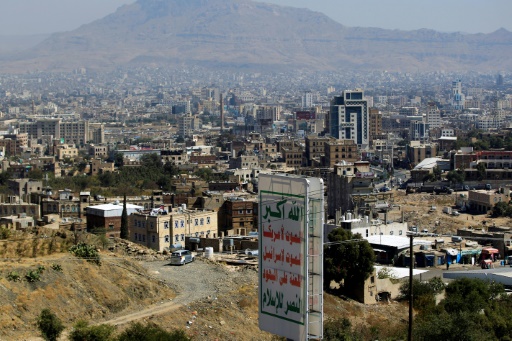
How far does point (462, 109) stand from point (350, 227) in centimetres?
10122

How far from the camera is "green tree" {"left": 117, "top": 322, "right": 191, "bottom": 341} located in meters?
11.9

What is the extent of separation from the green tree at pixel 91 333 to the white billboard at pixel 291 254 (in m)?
2.18

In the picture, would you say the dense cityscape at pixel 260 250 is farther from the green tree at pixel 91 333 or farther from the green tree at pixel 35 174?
the green tree at pixel 35 174

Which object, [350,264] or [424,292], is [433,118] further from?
[350,264]

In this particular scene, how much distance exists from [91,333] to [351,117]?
6073 cm

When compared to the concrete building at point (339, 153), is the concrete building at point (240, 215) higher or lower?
higher

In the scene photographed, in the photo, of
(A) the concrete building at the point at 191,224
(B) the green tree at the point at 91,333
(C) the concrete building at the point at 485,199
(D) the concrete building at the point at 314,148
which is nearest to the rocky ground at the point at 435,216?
(C) the concrete building at the point at 485,199

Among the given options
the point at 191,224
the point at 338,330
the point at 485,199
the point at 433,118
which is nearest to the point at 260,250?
the point at 338,330

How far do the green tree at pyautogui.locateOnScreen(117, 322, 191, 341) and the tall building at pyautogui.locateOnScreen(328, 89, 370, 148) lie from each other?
189 feet

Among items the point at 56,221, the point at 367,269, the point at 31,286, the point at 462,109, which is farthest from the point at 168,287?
the point at 462,109

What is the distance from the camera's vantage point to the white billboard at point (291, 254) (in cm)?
983

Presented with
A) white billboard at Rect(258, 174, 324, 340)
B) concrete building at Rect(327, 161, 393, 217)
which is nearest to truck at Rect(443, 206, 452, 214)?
concrete building at Rect(327, 161, 393, 217)

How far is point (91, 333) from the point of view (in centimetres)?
1198

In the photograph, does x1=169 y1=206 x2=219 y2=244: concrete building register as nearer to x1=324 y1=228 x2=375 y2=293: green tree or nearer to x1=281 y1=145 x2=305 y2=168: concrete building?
x1=324 y1=228 x2=375 y2=293: green tree
